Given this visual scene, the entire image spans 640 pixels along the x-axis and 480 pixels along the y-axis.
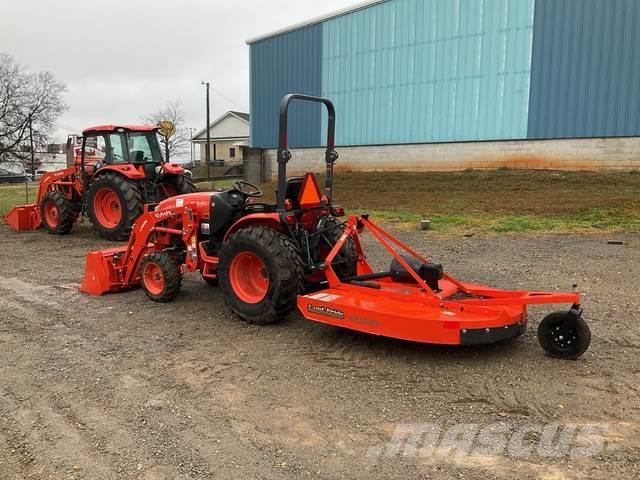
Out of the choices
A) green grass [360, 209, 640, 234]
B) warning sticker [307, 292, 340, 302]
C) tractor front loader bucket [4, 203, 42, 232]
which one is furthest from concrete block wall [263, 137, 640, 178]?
warning sticker [307, 292, 340, 302]

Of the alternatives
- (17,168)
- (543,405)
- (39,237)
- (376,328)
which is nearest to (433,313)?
(376,328)

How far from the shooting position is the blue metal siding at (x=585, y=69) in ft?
55.5

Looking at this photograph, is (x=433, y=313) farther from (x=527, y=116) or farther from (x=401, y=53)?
(x=401, y=53)

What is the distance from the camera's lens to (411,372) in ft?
13.5

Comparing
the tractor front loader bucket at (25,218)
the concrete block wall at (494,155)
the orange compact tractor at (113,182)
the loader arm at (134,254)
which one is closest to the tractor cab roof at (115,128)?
the orange compact tractor at (113,182)

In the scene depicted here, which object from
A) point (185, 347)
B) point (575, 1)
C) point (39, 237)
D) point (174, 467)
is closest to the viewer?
point (174, 467)

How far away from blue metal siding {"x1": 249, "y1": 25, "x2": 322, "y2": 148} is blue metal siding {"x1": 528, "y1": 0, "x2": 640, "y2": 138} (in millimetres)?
9418

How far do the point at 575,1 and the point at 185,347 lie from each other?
1772 centimetres

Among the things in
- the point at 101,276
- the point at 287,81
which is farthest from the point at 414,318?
the point at 287,81

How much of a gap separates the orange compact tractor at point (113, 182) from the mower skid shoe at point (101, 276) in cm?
392

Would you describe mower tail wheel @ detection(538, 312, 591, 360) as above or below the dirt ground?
above

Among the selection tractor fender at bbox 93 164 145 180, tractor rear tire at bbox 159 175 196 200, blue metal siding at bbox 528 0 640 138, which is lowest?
tractor rear tire at bbox 159 175 196 200

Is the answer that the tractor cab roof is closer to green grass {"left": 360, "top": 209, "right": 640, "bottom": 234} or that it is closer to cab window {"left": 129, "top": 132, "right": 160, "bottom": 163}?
cab window {"left": 129, "top": 132, "right": 160, "bottom": 163}

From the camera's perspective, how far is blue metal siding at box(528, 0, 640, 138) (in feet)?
55.5
